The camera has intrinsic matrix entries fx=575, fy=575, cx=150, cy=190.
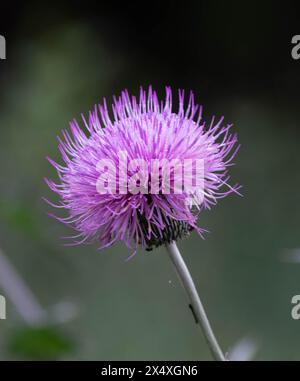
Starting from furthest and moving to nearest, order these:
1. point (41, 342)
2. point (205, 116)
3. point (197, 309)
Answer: point (205, 116) → point (197, 309) → point (41, 342)

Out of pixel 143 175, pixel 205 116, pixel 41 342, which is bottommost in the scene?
pixel 41 342

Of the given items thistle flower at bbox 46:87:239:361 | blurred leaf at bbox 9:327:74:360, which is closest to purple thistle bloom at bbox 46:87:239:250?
thistle flower at bbox 46:87:239:361

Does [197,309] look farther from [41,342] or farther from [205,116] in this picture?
[205,116]

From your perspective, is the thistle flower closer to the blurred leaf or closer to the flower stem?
the flower stem

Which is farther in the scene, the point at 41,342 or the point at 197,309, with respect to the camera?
the point at 197,309

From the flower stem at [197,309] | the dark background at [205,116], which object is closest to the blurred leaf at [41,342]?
the flower stem at [197,309]

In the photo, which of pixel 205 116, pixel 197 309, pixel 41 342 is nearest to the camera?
pixel 41 342

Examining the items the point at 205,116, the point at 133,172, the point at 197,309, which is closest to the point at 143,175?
the point at 133,172
